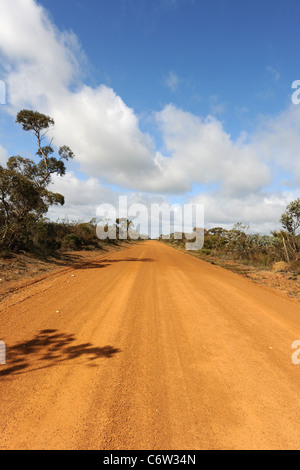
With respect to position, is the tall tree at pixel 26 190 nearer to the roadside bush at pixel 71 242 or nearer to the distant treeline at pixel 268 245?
the roadside bush at pixel 71 242

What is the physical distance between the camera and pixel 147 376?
3084 millimetres

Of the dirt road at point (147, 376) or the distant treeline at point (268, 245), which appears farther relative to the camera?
the distant treeline at point (268, 245)

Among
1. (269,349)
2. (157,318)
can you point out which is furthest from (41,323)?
(269,349)

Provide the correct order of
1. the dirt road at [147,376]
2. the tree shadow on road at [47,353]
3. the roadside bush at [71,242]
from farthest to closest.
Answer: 1. the roadside bush at [71,242]
2. the tree shadow on road at [47,353]
3. the dirt road at [147,376]

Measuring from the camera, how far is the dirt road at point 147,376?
2.20 m

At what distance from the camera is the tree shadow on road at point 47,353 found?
322 centimetres

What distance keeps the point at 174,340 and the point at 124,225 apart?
186 ft

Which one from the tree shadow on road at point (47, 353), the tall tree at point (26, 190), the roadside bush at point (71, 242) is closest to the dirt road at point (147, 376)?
the tree shadow on road at point (47, 353)

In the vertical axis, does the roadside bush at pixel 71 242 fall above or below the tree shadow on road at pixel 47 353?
above

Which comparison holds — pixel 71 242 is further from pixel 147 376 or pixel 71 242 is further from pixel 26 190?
pixel 147 376

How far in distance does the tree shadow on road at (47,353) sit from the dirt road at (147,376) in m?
0.02

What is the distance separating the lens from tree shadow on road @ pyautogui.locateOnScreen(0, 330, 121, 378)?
3.22 m

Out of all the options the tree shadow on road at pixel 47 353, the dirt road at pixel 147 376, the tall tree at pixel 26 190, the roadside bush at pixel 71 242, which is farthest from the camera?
the roadside bush at pixel 71 242

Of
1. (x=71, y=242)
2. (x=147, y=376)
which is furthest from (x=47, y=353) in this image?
(x=71, y=242)
